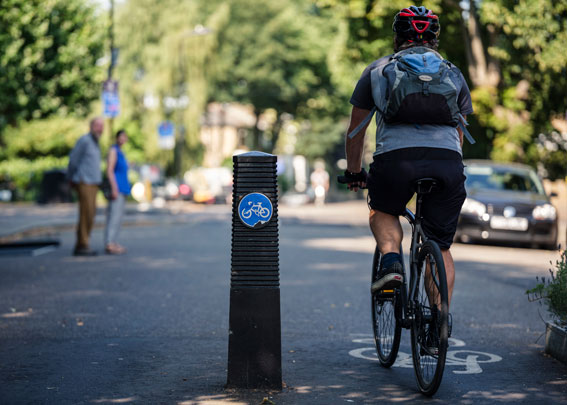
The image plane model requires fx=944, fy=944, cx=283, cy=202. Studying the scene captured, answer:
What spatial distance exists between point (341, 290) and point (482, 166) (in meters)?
8.53

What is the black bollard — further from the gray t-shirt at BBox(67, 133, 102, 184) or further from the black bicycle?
the gray t-shirt at BBox(67, 133, 102, 184)

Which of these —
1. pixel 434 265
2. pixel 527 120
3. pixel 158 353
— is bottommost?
pixel 158 353

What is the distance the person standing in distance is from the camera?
535 inches

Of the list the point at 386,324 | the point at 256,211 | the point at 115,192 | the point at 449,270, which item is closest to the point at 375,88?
the point at 256,211

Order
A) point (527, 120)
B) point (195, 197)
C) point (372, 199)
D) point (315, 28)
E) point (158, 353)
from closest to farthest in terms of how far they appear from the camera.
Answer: point (372, 199) < point (158, 353) < point (527, 120) < point (195, 197) < point (315, 28)

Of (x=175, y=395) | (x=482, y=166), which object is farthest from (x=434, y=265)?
(x=482, y=166)

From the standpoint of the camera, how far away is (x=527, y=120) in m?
26.2

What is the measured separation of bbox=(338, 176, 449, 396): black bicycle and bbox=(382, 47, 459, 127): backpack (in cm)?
34

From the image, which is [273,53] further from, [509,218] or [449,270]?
[449,270]

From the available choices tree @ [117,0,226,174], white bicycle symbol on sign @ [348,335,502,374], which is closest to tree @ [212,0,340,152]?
tree @ [117,0,226,174]

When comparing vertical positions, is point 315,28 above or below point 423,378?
above

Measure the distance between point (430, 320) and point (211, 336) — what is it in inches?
92.0

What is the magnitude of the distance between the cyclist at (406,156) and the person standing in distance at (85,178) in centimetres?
904

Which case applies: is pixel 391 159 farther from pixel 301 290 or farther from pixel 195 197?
pixel 195 197
